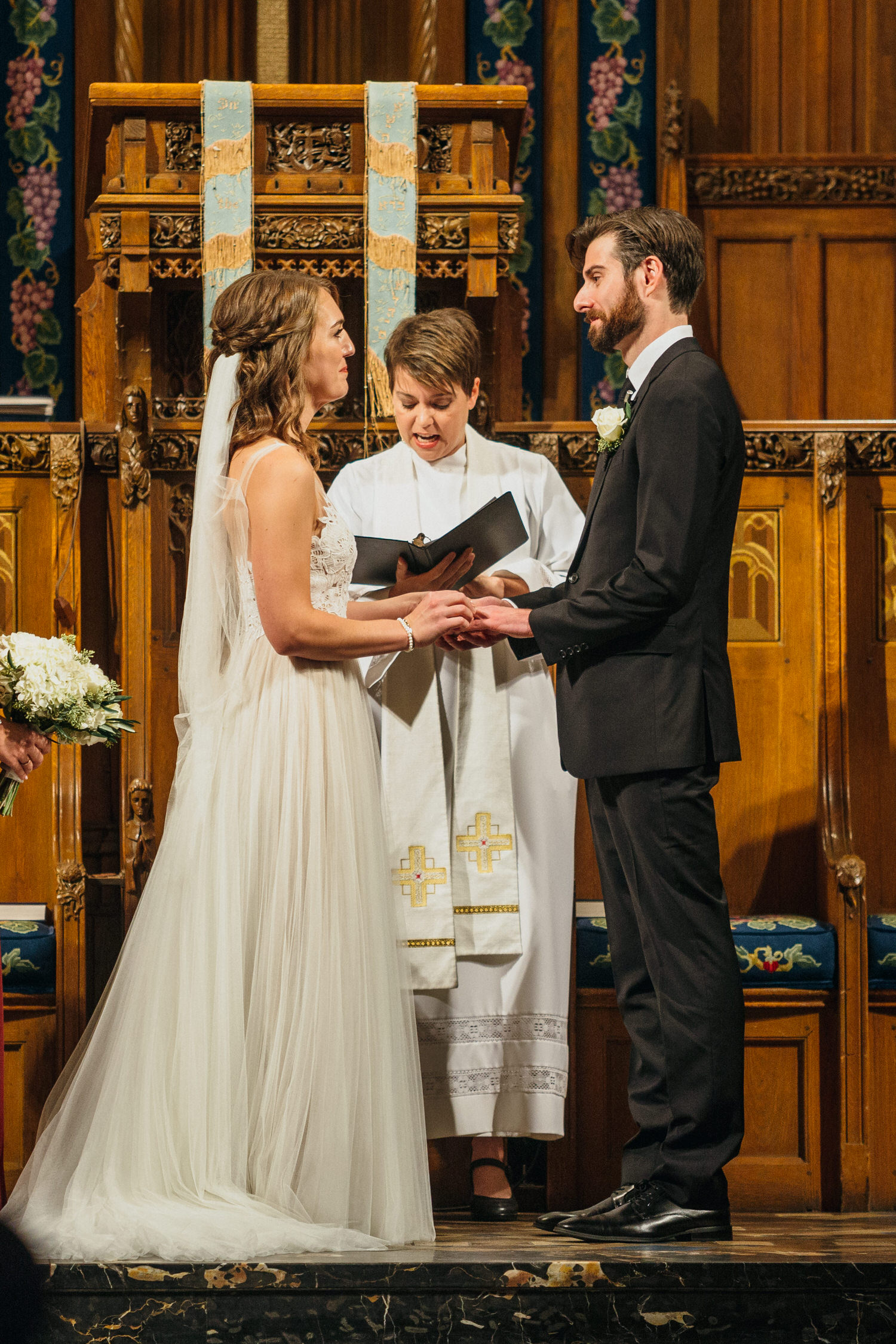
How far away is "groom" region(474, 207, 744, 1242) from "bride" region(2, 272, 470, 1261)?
34cm

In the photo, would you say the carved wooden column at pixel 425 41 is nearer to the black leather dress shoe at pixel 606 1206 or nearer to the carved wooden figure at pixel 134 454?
the carved wooden figure at pixel 134 454

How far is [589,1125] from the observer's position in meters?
3.71

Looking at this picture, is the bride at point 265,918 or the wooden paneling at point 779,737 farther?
the wooden paneling at point 779,737

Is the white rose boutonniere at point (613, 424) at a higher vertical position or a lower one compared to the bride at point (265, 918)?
higher

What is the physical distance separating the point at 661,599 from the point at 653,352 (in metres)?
0.52

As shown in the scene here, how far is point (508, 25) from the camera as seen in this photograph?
5441 millimetres

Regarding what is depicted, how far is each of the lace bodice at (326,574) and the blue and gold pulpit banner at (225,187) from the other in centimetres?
93

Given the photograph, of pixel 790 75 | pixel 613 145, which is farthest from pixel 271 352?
pixel 790 75

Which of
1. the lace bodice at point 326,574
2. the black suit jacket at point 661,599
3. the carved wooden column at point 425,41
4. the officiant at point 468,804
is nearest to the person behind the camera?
the black suit jacket at point 661,599

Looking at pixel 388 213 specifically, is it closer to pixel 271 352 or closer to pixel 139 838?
pixel 271 352

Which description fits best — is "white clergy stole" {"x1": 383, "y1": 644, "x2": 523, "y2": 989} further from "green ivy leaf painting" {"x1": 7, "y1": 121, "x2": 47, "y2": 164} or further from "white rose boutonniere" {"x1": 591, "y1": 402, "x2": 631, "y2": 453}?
"green ivy leaf painting" {"x1": 7, "y1": 121, "x2": 47, "y2": 164}

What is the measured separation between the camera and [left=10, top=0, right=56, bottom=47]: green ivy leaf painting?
208 inches

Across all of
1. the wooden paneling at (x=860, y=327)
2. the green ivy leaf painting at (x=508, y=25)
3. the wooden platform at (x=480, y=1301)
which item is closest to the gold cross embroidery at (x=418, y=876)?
the wooden platform at (x=480, y=1301)

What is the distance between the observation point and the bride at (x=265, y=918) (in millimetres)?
2826
